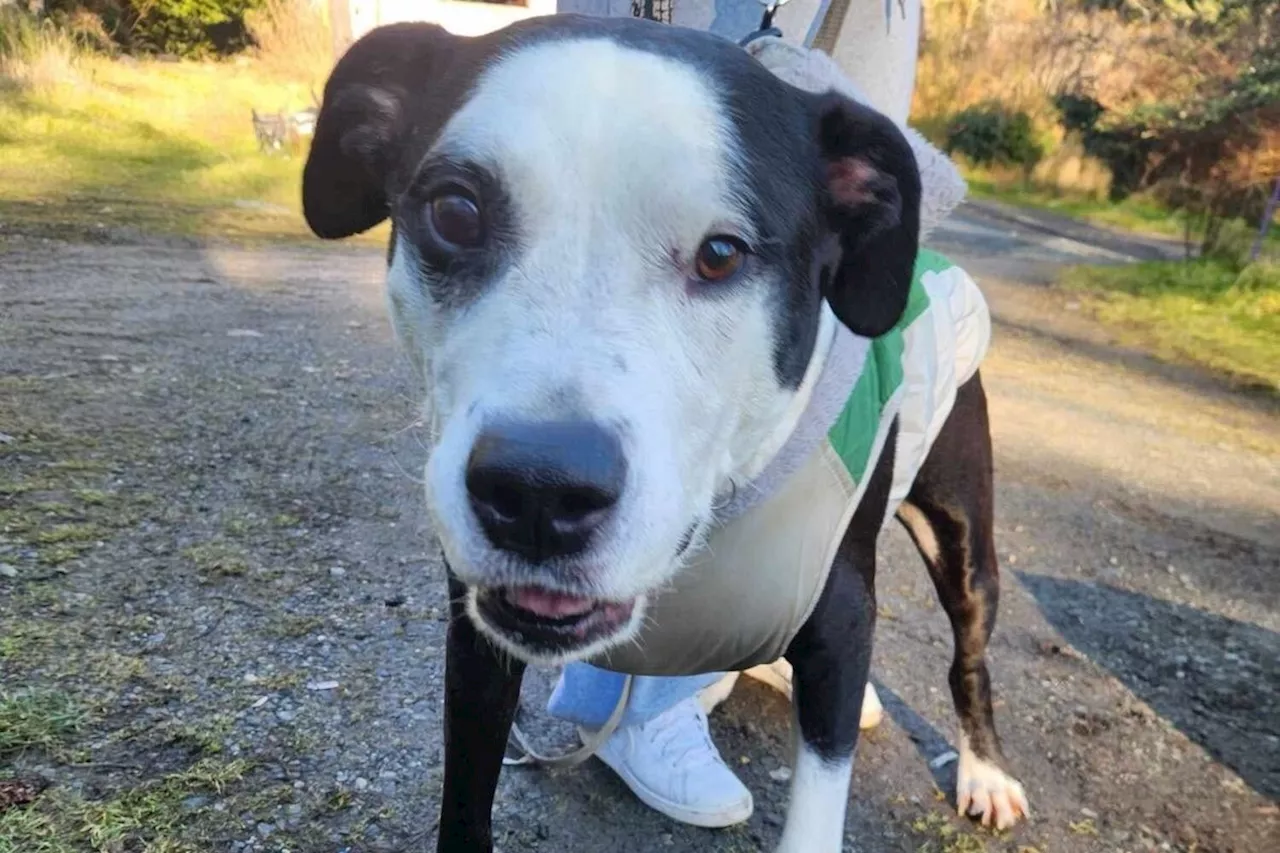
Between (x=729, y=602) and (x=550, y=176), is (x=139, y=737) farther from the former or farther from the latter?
(x=550, y=176)

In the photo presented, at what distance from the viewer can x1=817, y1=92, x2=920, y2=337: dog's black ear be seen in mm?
1768

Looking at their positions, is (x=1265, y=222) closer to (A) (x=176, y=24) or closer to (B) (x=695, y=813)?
(B) (x=695, y=813)

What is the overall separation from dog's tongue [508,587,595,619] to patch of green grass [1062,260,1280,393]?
7132 mm

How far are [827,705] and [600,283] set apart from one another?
0.91m

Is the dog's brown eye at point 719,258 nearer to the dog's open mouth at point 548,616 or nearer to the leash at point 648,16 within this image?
the dog's open mouth at point 548,616

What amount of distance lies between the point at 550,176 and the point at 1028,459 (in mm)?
4270

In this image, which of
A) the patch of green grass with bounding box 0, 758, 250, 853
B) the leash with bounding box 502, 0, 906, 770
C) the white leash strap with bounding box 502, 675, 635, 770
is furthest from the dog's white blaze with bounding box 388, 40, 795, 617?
the patch of green grass with bounding box 0, 758, 250, 853

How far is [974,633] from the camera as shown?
2.65m

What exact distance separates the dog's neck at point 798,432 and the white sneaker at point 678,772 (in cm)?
91

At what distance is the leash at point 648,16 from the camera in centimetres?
225

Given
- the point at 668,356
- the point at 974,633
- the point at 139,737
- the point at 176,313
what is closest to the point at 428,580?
the point at 139,737

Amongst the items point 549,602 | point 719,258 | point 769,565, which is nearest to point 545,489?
point 549,602

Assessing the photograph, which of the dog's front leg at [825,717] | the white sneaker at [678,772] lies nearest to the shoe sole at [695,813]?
the white sneaker at [678,772]

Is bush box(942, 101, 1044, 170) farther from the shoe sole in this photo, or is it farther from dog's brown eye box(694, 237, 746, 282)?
dog's brown eye box(694, 237, 746, 282)
